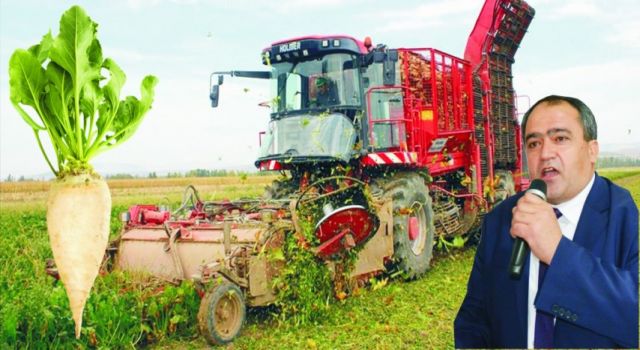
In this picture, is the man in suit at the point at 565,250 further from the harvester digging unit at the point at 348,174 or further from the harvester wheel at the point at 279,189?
the harvester wheel at the point at 279,189

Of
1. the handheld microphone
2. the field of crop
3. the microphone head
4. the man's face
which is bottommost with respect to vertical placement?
the field of crop

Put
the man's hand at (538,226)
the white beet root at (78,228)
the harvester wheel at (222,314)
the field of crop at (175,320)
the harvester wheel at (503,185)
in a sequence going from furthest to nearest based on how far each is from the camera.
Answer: the harvester wheel at (503,185) → the harvester wheel at (222,314) → the field of crop at (175,320) → the white beet root at (78,228) → the man's hand at (538,226)

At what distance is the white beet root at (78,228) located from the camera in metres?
2.48

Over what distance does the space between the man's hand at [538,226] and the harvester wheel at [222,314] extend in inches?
159

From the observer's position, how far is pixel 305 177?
7863mm

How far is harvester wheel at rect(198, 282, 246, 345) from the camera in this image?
197 inches

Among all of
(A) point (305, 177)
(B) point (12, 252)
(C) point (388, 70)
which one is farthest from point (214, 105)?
(B) point (12, 252)

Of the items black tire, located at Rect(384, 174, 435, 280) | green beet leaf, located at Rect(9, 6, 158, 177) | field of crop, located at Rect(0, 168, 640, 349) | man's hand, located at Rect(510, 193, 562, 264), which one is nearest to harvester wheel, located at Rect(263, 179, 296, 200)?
black tire, located at Rect(384, 174, 435, 280)

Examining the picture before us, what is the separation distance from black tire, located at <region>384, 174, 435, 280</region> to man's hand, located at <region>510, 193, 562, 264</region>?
20.2ft

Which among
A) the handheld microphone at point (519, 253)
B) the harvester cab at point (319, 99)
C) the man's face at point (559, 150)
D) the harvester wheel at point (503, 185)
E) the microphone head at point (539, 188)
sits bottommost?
the harvester wheel at point (503, 185)

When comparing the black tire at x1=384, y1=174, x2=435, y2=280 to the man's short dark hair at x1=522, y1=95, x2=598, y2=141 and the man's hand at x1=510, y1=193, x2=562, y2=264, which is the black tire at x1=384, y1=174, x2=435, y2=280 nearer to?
the man's short dark hair at x1=522, y1=95, x2=598, y2=141

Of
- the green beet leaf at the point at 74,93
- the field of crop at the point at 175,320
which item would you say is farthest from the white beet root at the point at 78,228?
the field of crop at the point at 175,320

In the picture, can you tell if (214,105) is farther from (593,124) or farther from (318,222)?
(593,124)

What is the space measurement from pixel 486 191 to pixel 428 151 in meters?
2.44
